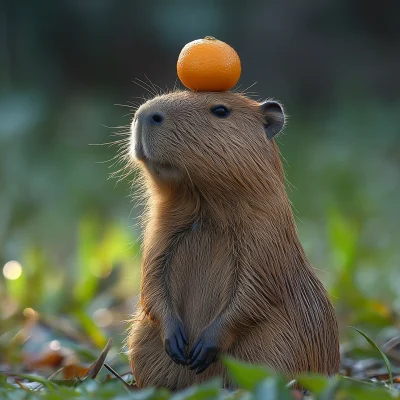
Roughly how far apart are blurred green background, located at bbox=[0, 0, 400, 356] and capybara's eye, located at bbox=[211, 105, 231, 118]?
44.4 inches

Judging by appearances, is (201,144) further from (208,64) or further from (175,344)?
(175,344)

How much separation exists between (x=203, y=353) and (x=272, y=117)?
1013 mm

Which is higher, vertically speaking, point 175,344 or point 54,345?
point 175,344

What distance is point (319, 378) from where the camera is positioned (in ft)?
9.35

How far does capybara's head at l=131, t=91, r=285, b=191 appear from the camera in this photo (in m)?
3.73

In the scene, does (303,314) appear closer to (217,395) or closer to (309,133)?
(217,395)

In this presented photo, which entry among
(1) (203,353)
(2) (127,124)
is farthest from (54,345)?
(2) (127,124)

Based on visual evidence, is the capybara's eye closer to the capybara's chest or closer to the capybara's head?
the capybara's head

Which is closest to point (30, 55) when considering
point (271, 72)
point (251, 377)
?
point (271, 72)

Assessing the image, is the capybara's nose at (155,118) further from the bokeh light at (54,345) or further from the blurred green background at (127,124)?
the bokeh light at (54,345)

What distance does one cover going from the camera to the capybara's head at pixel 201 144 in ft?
12.3

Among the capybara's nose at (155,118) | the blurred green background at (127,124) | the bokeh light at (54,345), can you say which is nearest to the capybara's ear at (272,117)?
the capybara's nose at (155,118)

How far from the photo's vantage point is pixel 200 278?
3822mm

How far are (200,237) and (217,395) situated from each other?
44.3 inches
